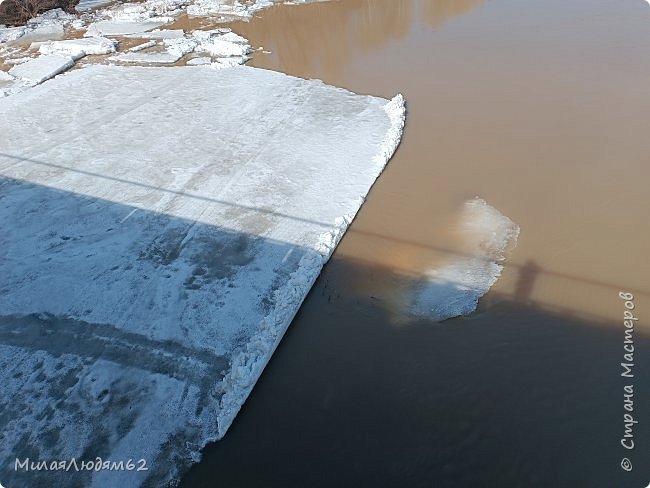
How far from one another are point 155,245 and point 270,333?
6.96 ft

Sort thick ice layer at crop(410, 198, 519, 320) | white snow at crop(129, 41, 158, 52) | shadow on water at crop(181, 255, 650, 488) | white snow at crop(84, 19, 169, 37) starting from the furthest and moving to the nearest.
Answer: white snow at crop(84, 19, 169, 37) < white snow at crop(129, 41, 158, 52) < thick ice layer at crop(410, 198, 519, 320) < shadow on water at crop(181, 255, 650, 488)

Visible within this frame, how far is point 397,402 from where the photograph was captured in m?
5.08

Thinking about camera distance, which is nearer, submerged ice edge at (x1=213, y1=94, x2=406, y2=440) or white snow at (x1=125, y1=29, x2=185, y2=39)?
submerged ice edge at (x1=213, y1=94, x2=406, y2=440)

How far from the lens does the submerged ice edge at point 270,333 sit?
504cm

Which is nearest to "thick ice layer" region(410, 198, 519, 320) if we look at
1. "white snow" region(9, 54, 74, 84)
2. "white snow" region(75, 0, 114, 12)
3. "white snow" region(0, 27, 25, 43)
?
"white snow" region(9, 54, 74, 84)

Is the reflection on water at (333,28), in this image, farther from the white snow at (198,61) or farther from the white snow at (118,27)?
the white snow at (118,27)

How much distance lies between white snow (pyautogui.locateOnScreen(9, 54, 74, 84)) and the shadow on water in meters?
8.76

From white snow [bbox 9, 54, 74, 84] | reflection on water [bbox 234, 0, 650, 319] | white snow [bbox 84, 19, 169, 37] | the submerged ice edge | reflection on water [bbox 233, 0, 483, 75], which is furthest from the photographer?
white snow [bbox 84, 19, 169, 37]

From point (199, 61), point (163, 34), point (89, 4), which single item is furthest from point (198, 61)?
point (89, 4)

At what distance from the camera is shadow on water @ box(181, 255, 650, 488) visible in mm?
4566

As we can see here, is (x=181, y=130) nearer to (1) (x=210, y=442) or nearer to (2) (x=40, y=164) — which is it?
(2) (x=40, y=164)

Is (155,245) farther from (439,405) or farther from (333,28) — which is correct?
(333,28)

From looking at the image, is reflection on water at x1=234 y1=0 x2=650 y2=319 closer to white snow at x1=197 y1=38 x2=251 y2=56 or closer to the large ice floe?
white snow at x1=197 y1=38 x2=251 y2=56

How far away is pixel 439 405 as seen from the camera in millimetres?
5051
